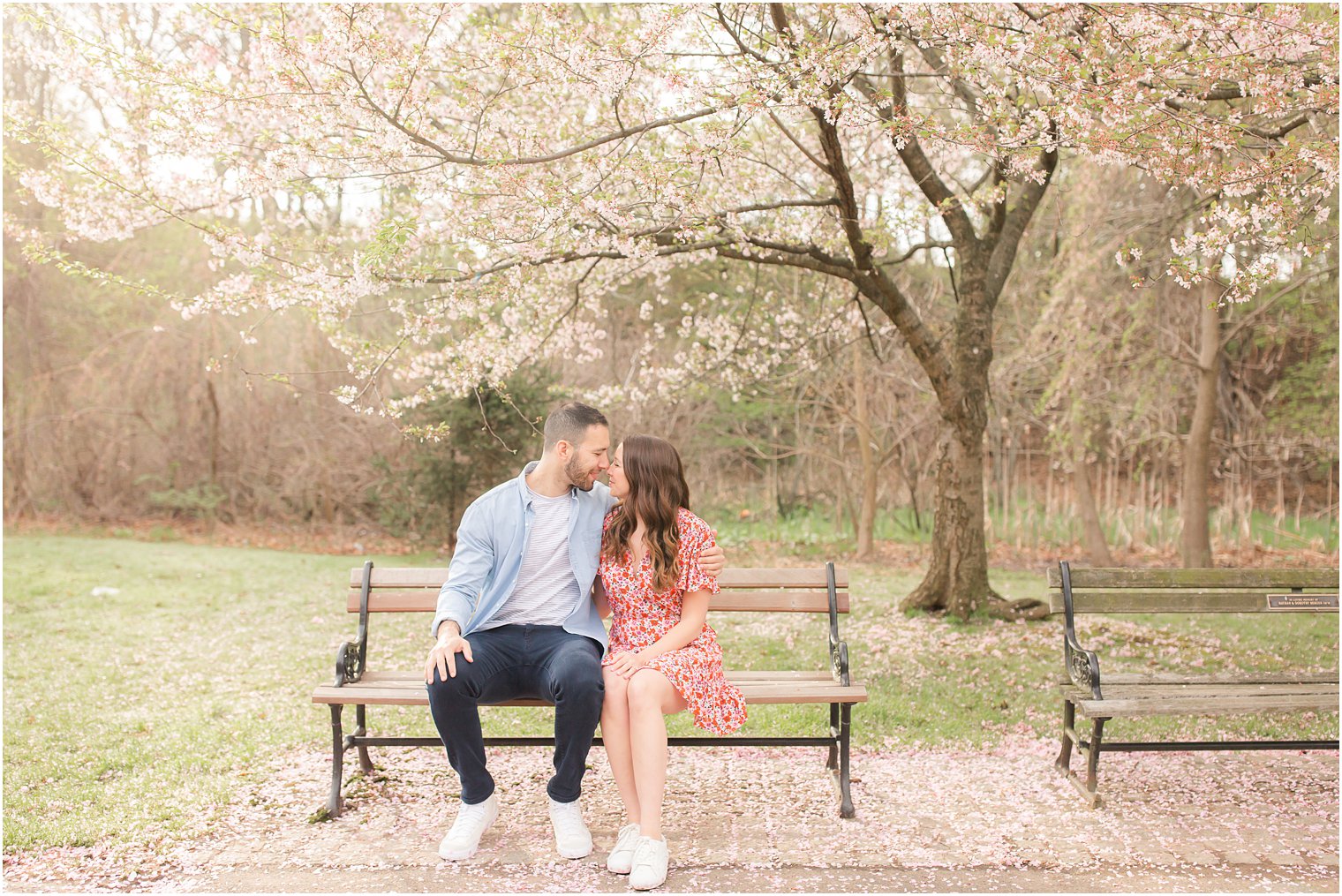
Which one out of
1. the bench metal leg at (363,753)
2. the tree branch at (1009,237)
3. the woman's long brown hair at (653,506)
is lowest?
the bench metal leg at (363,753)

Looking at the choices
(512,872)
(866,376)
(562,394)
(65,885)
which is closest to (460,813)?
(512,872)

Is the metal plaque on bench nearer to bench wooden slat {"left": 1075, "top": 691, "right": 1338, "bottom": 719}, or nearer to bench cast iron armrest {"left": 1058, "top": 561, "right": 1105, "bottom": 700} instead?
bench wooden slat {"left": 1075, "top": 691, "right": 1338, "bottom": 719}

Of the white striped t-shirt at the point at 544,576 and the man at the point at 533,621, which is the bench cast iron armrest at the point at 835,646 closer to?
the man at the point at 533,621

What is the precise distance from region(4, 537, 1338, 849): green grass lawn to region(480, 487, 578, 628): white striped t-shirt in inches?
50.9

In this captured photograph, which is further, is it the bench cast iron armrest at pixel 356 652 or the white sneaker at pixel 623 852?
the bench cast iron armrest at pixel 356 652

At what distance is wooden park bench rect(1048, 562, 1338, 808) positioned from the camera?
367cm

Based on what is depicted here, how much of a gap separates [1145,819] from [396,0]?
5.24 meters

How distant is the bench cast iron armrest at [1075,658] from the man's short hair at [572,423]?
6.51ft

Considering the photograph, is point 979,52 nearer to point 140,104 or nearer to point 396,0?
point 396,0

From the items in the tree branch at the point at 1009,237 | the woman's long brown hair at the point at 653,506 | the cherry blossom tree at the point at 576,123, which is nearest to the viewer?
the woman's long brown hair at the point at 653,506

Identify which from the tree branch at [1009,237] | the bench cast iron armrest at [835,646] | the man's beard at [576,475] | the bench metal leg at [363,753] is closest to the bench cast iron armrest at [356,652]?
the bench metal leg at [363,753]

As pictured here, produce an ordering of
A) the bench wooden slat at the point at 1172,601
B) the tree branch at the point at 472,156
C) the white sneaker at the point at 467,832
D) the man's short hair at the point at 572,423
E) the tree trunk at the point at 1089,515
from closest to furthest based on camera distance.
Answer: the white sneaker at the point at 467,832 < the man's short hair at the point at 572,423 < the bench wooden slat at the point at 1172,601 < the tree branch at the point at 472,156 < the tree trunk at the point at 1089,515

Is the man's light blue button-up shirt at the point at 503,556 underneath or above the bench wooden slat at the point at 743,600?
above

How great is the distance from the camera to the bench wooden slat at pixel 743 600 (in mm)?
3941
